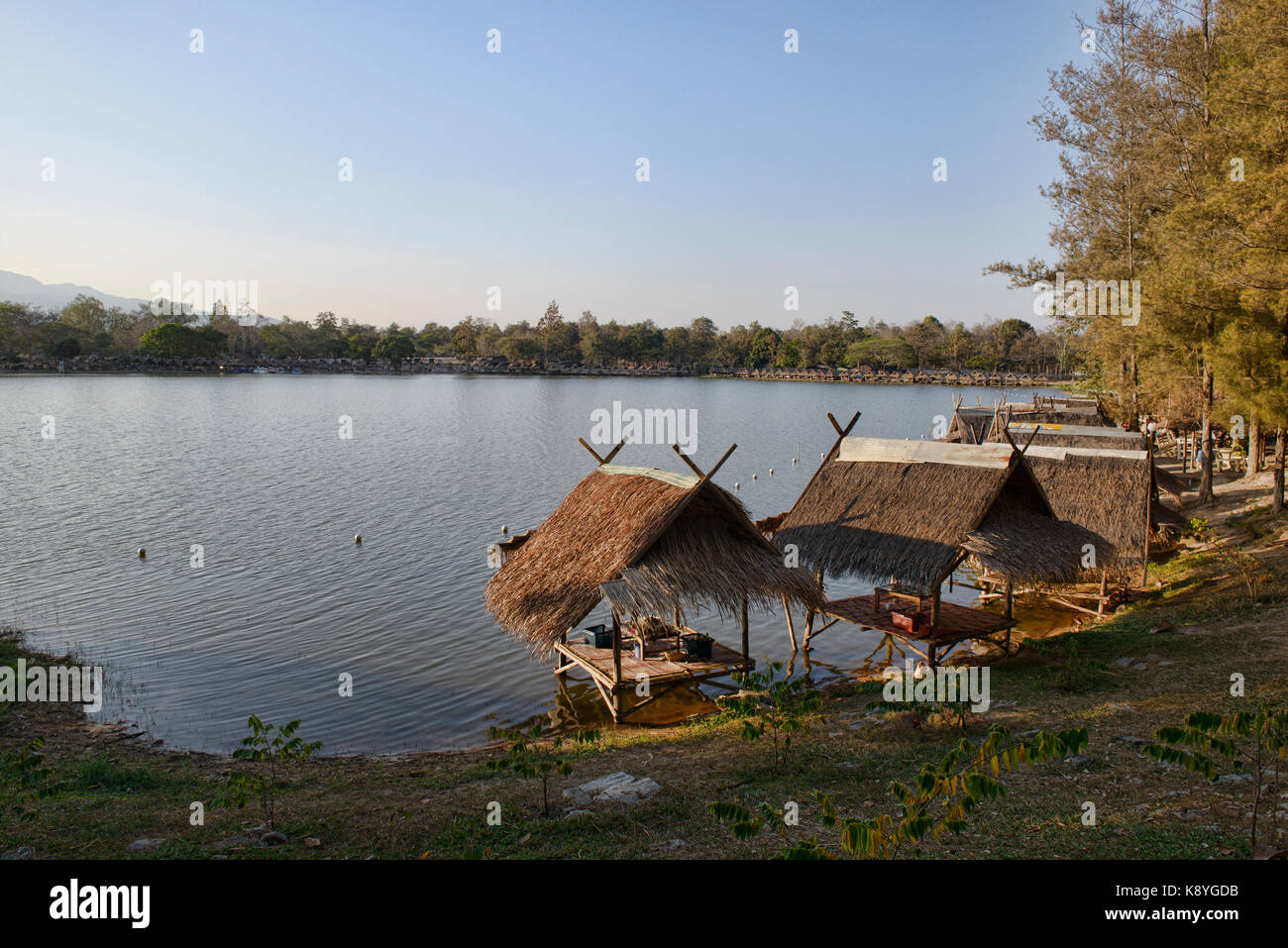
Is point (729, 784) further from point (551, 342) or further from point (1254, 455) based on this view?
point (551, 342)

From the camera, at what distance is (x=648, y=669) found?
12648mm

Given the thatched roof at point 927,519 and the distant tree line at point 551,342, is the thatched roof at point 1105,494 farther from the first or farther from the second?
the distant tree line at point 551,342

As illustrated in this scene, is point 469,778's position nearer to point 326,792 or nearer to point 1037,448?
point 326,792

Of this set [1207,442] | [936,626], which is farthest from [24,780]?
[1207,442]

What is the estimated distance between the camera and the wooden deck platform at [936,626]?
13.3m

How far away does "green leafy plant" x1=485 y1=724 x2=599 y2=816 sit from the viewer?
7445 millimetres

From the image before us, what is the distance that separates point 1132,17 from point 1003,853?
105ft

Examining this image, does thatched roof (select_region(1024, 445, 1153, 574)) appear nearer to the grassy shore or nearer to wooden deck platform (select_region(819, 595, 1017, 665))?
the grassy shore

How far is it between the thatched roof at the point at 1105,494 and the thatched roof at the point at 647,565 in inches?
277

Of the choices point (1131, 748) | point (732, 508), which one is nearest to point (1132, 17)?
point (732, 508)

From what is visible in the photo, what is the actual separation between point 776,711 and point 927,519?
18.8 feet

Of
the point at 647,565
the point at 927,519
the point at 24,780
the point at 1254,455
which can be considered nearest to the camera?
the point at 24,780

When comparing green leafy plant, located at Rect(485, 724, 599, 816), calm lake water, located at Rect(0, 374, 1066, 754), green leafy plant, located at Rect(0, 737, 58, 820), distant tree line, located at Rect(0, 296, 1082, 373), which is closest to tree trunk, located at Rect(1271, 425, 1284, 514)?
calm lake water, located at Rect(0, 374, 1066, 754)

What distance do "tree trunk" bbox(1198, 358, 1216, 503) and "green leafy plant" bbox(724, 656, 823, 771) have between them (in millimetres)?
17602
